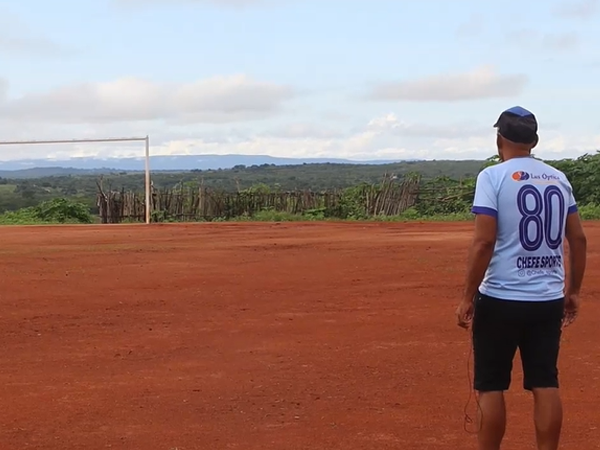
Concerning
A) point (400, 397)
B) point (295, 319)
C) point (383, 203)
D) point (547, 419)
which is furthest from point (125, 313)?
point (383, 203)

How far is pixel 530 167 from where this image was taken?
14.5 ft

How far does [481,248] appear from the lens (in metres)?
4.32

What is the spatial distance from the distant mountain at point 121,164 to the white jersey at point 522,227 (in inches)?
1406

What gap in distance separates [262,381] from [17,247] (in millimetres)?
14295

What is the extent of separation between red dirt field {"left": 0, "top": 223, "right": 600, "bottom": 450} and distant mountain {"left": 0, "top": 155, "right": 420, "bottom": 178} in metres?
25.3

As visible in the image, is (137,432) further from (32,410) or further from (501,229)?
(501,229)

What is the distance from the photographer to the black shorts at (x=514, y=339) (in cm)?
438

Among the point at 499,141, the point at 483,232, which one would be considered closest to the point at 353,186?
the point at 499,141

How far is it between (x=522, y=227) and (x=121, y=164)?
47.3 metres

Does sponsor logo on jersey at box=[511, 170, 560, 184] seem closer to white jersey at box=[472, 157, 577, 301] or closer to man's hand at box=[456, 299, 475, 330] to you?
white jersey at box=[472, 157, 577, 301]

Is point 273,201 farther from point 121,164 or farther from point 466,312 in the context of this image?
point 466,312

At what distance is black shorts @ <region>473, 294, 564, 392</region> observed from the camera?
4383mm

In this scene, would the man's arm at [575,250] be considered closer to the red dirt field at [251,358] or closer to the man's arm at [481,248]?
the man's arm at [481,248]

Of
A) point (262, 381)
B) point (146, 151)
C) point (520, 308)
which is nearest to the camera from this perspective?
point (520, 308)
